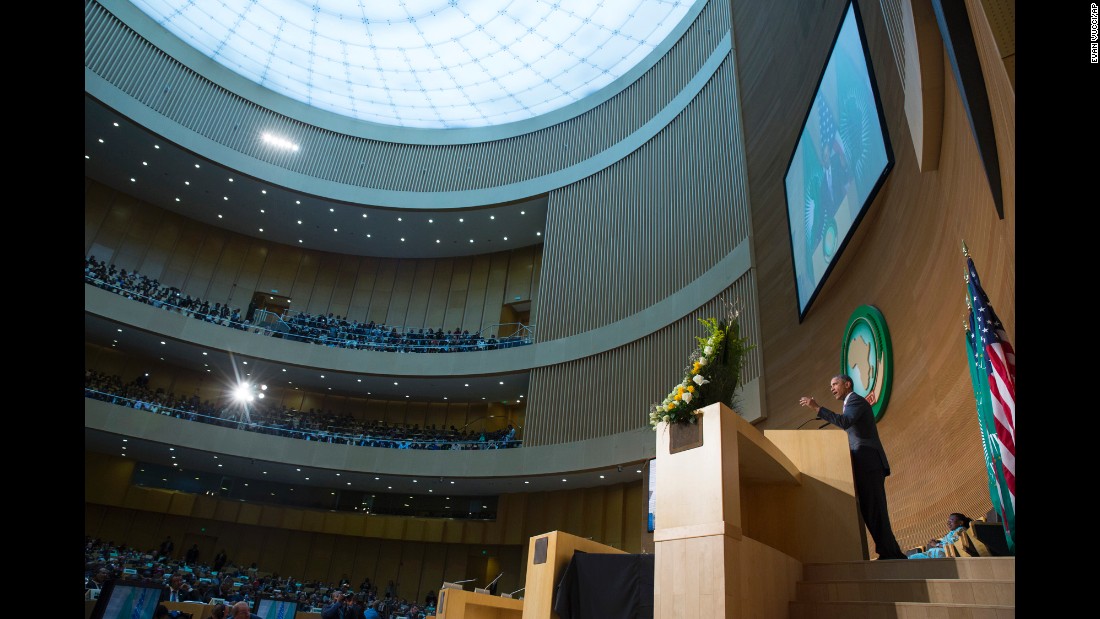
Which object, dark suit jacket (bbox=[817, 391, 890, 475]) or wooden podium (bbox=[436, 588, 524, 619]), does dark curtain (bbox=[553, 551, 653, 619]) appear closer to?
dark suit jacket (bbox=[817, 391, 890, 475])

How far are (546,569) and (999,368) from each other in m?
3.61

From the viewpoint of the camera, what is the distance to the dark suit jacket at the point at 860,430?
505 centimetres

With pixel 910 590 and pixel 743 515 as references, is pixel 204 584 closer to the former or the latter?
pixel 743 515

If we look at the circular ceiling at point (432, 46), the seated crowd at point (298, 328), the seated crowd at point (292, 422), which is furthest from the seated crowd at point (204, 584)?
the circular ceiling at point (432, 46)

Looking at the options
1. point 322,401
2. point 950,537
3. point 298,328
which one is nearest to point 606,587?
point 950,537

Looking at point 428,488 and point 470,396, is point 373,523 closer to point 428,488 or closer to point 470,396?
point 428,488

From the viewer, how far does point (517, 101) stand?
25906 millimetres

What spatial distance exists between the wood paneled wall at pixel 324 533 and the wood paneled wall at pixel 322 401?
3.49 meters

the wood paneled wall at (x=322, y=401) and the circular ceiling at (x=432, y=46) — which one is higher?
the circular ceiling at (x=432, y=46)

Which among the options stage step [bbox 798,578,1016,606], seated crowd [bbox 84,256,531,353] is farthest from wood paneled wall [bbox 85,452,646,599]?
stage step [bbox 798,578,1016,606]

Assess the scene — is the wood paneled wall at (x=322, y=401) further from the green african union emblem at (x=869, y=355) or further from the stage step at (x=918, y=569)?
the stage step at (x=918, y=569)

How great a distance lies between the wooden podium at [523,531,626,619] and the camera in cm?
533

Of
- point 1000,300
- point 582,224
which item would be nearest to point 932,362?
point 1000,300
